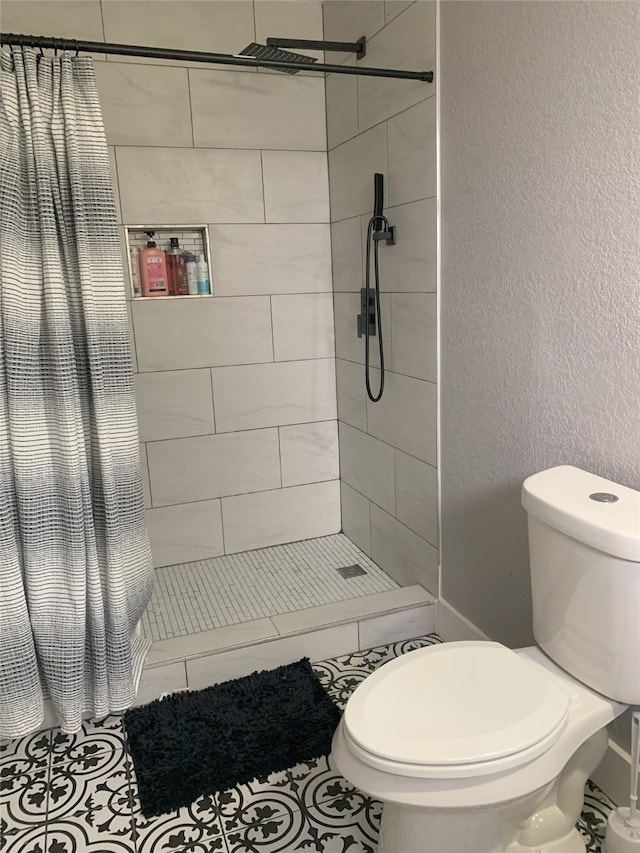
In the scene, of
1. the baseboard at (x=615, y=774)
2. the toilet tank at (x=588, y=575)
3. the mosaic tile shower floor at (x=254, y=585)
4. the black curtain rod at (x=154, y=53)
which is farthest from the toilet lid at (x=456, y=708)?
the black curtain rod at (x=154, y=53)

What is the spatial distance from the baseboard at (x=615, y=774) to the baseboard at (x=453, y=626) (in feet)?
1.72

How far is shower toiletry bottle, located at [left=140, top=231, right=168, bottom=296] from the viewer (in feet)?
8.82

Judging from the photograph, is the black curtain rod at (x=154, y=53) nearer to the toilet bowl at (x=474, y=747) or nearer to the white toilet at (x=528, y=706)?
the white toilet at (x=528, y=706)

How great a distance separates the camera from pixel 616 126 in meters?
1.46

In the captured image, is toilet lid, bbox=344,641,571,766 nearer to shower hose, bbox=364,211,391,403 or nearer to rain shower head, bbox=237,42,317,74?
shower hose, bbox=364,211,391,403

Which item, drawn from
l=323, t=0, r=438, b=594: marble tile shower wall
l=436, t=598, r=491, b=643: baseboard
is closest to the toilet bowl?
l=436, t=598, r=491, b=643: baseboard

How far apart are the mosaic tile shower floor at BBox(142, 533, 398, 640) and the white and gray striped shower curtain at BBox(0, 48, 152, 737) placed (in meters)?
0.45

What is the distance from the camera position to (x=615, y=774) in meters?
1.68

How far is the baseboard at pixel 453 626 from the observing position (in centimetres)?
224

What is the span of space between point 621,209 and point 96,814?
1.95 m

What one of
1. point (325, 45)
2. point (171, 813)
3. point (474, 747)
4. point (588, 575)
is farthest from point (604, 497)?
point (325, 45)

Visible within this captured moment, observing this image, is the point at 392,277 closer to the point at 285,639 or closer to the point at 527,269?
the point at 527,269

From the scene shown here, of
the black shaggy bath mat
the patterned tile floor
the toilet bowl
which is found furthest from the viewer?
the black shaggy bath mat

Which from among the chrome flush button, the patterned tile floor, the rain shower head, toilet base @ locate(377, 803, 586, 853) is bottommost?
the patterned tile floor
